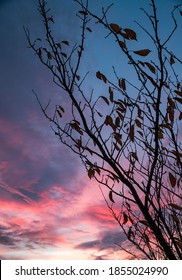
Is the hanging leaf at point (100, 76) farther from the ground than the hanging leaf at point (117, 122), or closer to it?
farther from the ground

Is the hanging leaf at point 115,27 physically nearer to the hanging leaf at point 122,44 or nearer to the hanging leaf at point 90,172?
the hanging leaf at point 122,44

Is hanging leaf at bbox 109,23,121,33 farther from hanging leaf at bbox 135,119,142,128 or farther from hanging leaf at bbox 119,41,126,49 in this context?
hanging leaf at bbox 135,119,142,128

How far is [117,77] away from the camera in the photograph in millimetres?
2648

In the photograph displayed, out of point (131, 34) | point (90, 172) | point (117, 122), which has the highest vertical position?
point (131, 34)

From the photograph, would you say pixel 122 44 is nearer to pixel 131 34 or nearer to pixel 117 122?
pixel 131 34

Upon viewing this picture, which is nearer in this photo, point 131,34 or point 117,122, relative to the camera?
point 131,34

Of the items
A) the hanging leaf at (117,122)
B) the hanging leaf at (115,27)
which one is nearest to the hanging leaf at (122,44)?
the hanging leaf at (115,27)

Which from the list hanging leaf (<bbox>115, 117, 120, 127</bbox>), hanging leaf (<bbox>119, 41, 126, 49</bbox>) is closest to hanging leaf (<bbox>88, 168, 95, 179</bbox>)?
hanging leaf (<bbox>115, 117, 120, 127</bbox>)

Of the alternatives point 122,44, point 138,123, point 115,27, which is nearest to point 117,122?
point 138,123

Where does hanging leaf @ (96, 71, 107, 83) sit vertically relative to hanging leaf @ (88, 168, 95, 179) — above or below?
above
